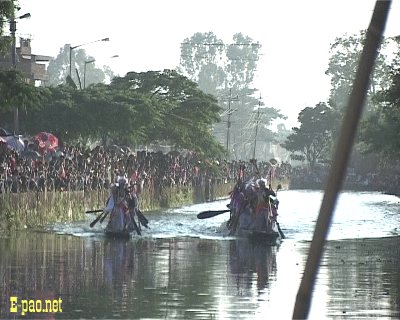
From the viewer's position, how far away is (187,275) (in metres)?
21.2

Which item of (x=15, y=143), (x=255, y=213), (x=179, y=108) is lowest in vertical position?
(x=255, y=213)

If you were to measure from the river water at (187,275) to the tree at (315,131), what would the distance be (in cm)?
10350

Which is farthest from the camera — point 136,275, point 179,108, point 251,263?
point 179,108

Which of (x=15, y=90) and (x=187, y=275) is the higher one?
(x=15, y=90)

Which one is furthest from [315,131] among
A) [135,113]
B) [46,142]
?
[46,142]

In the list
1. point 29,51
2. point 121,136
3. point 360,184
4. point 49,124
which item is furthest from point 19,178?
point 360,184

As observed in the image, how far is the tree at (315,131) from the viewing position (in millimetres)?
141250

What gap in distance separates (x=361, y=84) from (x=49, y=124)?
51719 mm

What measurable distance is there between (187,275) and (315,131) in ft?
403

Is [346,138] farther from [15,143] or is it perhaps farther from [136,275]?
[15,143]

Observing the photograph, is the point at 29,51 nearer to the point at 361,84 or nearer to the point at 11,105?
the point at 11,105

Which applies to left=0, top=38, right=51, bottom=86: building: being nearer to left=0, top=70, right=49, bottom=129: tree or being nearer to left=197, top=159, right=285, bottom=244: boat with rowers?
left=197, top=159, right=285, bottom=244: boat with rowers

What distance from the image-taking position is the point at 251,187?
36.2 meters

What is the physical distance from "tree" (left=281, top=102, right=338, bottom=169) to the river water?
Answer: 10350 cm
